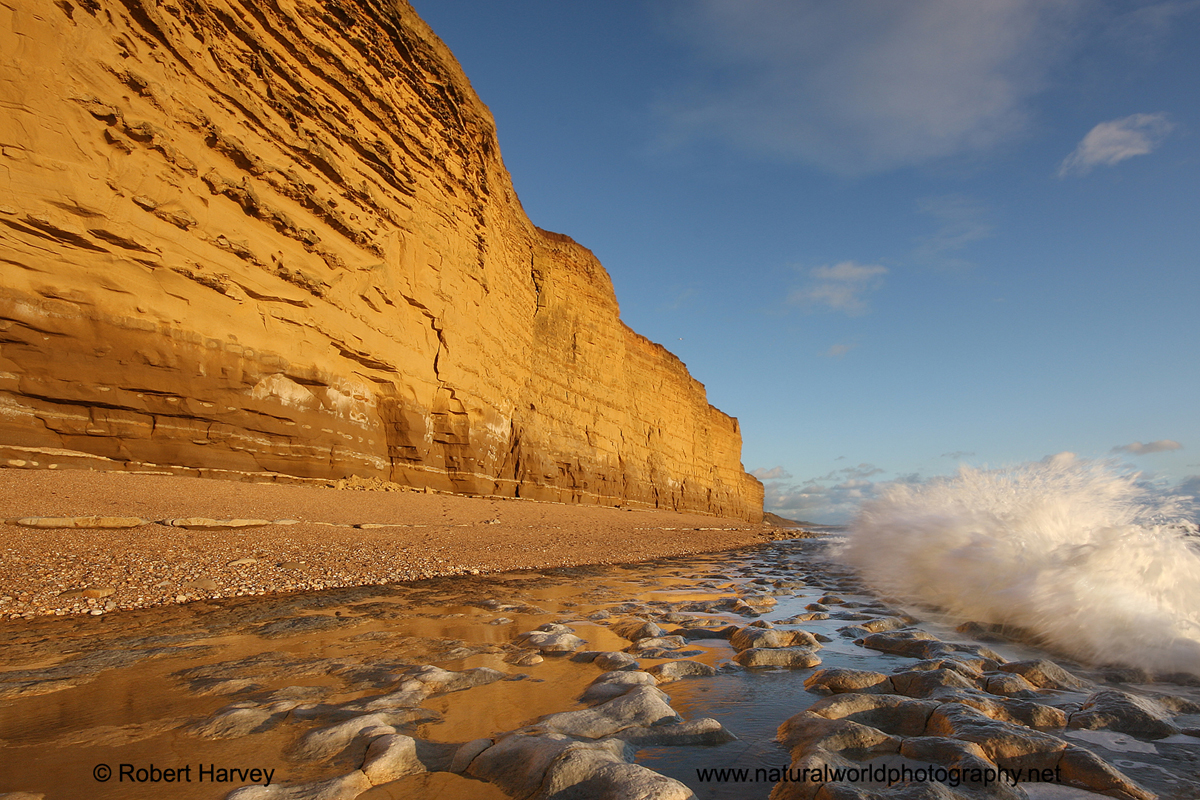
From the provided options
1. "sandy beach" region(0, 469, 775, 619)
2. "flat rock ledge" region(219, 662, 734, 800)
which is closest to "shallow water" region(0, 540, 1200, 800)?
"flat rock ledge" region(219, 662, 734, 800)

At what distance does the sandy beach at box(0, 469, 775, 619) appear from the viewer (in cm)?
367

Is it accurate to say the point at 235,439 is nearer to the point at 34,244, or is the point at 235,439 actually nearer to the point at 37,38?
the point at 34,244

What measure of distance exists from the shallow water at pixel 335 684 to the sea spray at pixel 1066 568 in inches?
16.8

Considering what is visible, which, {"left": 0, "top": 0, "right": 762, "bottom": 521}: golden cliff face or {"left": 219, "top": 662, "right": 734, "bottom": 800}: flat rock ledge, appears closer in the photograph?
{"left": 219, "top": 662, "right": 734, "bottom": 800}: flat rock ledge

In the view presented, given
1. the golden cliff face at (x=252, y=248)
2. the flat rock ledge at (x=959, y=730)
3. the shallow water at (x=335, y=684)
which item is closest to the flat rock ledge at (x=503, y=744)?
the shallow water at (x=335, y=684)

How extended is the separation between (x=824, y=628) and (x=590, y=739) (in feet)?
9.10

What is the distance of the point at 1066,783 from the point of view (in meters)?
1.65

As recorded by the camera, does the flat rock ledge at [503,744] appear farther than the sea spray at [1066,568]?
No

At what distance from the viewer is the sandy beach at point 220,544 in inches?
145

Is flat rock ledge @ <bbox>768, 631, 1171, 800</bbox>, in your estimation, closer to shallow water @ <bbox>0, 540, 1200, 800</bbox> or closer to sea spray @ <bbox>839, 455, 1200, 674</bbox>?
shallow water @ <bbox>0, 540, 1200, 800</bbox>

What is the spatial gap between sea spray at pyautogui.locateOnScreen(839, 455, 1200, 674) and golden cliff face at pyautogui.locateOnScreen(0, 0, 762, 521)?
369 inches

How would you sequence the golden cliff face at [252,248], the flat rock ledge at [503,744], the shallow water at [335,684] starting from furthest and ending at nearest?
the golden cliff face at [252,248] < the shallow water at [335,684] < the flat rock ledge at [503,744]

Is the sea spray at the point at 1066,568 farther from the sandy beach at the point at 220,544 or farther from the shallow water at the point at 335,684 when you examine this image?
the sandy beach at the point at 220,544

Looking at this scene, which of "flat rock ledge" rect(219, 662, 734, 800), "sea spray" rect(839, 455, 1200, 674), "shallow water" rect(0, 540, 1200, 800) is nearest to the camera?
"flat rock ledge" rect(219, 662, 734, 800)
